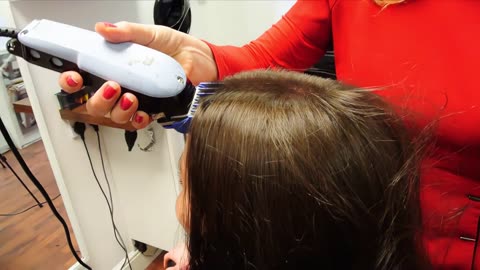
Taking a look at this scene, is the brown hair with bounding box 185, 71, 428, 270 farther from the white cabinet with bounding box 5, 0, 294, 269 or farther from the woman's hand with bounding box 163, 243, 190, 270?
the white cabinet with bounding box 5, 0, 294, 269

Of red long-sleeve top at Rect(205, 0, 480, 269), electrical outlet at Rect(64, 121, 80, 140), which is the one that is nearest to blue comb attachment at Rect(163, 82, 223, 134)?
red long-sleeve top at Rect(205, 0, 480, 269)

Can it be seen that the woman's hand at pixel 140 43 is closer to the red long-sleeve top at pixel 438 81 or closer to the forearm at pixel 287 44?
the forearm at pixel 287 44

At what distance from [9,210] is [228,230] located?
0.66m

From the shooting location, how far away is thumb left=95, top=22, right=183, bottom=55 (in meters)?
0.45

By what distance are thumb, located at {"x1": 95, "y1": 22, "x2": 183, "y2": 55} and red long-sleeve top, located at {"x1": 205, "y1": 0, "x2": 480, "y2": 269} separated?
29 centimetres

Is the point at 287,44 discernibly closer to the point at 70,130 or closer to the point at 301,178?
the point at 301,178

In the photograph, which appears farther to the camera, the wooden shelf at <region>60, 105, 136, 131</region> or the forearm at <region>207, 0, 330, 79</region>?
the wooden shelf at <region>60, 105, 136, 131</region>

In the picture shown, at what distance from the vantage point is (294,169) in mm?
396

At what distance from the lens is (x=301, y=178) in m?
0.40

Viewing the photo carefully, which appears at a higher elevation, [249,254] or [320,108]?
[320,108]

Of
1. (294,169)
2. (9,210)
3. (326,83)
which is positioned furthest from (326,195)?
(9,210)

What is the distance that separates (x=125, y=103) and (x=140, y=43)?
0.11 meters

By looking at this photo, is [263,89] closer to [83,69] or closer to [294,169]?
[294,169]

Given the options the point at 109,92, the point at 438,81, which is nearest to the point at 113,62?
the point at 109,92
